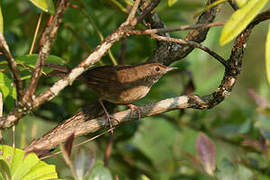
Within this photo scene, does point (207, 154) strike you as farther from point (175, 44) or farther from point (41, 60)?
point (41, 60)

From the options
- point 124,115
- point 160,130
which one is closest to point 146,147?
point 160,130

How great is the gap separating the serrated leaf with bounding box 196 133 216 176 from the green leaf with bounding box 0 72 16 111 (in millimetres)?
978

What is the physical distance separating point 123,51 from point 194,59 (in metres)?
0.88

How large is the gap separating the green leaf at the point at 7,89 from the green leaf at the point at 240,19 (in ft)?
3.63

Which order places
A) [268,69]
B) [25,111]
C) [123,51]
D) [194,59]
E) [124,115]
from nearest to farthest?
[268,69]
[25,111]
[124,115]
[123,51]
[194,59]

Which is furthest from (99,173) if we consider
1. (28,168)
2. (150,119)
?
(150,119)

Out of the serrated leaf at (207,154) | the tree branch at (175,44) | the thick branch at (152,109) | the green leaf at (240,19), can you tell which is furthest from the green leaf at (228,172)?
the green leaf at (240,19)

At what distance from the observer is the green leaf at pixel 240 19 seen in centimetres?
121

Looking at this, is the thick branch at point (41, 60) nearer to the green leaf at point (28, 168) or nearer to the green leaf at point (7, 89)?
the green leaf at point (28, 168)

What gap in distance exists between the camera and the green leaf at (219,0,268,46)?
3.96 ft

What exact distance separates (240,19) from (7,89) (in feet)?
3.93

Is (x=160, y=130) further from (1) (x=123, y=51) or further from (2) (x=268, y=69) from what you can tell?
(2) (x=268, y=69)

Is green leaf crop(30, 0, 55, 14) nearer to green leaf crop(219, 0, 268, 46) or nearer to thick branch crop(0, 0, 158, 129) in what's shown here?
thick branch crop(0, 0, 158, 129)

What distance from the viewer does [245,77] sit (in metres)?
5.71
